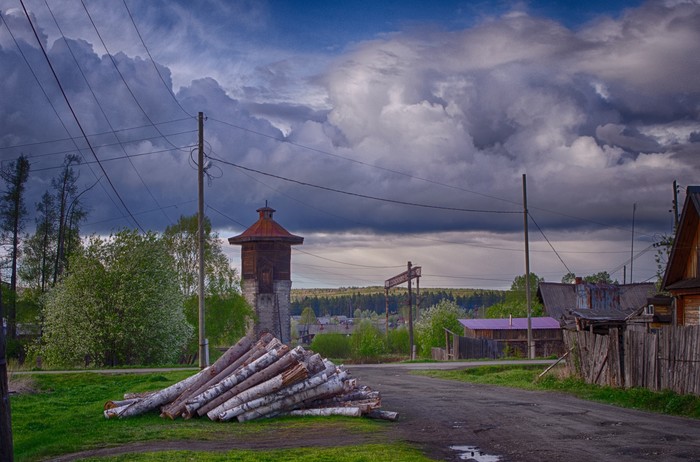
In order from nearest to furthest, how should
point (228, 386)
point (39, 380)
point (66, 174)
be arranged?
point (228, 386) → point (39, 380) → point (66, 174)

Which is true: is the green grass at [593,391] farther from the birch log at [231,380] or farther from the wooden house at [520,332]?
the wooden house at [520,332]

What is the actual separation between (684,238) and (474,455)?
2068cm

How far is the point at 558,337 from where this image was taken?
60250 mm

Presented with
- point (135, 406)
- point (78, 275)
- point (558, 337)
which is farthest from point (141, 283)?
point (558, 337)

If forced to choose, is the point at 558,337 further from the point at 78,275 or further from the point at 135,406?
the point at 135,406

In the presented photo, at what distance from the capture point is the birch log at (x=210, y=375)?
59.5 ft

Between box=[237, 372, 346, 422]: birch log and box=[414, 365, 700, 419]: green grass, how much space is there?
834 centimetres

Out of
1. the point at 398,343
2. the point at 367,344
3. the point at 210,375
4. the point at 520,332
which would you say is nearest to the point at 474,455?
the point at 210,375

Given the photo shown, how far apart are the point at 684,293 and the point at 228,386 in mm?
20192

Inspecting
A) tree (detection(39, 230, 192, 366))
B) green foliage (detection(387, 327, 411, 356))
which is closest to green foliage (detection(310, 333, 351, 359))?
green foliage (detection(387, 327, 411, 356))

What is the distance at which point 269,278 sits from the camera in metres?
63.9

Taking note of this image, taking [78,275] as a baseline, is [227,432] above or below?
below

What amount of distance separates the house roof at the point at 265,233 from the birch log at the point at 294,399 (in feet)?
149

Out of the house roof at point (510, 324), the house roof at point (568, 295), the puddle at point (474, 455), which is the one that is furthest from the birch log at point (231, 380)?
the house roof at point (568, 295)
